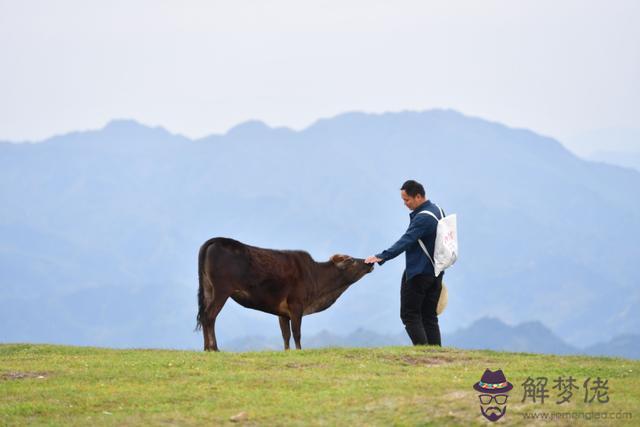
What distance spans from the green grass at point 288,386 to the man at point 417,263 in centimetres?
62

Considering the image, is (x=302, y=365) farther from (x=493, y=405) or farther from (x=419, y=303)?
(x=493, y=405)

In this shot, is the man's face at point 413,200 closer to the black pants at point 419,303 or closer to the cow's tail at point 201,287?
the black pants at point 419,303

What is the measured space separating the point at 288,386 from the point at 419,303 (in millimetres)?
3856

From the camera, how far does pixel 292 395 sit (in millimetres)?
14141

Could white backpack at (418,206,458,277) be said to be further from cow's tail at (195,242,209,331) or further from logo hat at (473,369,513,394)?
cow's tail at (195,242,209,331)

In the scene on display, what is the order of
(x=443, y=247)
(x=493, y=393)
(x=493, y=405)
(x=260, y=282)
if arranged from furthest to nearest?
(x=260, y=282) < (x=443, y=247) < (x=493, y=393) < (x=493, y=405)

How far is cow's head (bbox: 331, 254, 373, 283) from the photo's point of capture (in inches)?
870

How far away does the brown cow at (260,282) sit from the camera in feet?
65.5

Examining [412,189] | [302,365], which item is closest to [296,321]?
[412,189]

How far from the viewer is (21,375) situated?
16.1 meters

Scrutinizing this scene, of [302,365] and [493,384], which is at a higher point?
[302,365]

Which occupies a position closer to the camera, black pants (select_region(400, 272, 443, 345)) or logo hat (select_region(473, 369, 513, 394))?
logo hat (select_region(473, 369, 513, 394))

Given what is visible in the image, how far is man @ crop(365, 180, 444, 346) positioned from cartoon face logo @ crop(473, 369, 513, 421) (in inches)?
124

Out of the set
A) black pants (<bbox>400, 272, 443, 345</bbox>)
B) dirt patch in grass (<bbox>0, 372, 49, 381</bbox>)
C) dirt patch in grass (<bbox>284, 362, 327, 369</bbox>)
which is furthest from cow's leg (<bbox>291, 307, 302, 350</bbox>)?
dirt patch in grass (<bbox>0, 372, 49, 381</bbox>)
